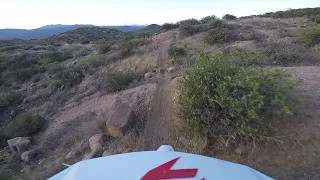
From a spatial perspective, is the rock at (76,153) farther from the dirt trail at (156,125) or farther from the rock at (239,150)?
the rock at (239,150)

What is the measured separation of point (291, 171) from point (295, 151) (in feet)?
1.28

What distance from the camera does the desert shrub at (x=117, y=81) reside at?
8250mm

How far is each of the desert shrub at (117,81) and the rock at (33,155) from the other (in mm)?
2698

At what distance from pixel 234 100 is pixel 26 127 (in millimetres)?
5886

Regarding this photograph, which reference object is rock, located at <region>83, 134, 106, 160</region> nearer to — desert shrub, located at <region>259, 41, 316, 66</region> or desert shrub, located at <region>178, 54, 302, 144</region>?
desert shrub, located at <region>178, 54, 302, 144</region>

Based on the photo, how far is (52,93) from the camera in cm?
1079

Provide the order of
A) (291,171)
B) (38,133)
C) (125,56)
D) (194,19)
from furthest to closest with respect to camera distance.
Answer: (194,19) → (125,56) → (38,133) → (291,171)

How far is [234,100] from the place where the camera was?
13.6 feet

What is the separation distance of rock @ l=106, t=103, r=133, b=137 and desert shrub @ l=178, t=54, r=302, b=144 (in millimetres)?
1430

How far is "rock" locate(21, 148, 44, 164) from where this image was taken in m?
6.18

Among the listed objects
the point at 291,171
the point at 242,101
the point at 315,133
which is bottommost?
the point at 291,171

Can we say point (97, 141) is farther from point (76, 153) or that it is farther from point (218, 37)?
point (218, 37)

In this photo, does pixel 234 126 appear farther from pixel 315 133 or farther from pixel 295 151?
pixel 315 133

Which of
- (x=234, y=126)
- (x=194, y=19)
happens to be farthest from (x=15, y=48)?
(x=234, y=126)
